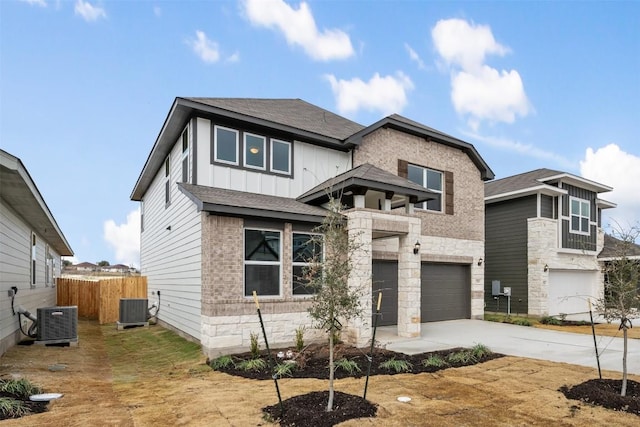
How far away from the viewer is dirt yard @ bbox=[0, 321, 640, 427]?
5.11 metres

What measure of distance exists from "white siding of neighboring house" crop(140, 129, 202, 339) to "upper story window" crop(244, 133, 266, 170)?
6.24 feet

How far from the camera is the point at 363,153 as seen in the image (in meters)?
13.0

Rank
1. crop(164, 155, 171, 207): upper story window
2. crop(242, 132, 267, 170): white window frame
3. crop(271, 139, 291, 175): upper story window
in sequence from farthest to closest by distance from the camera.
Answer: crop(164, 155, 171, 207): upper story window, crop(271, 139, 291, 175): upper story window, crop(242, 132, 267, 170): white window frame

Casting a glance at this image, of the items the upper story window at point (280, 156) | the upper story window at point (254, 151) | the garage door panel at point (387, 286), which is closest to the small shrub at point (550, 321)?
the garage door panel at point (387, 286)

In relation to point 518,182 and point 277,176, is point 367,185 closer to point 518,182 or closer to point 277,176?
point 277,176

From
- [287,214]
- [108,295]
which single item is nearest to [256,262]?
[287,214]

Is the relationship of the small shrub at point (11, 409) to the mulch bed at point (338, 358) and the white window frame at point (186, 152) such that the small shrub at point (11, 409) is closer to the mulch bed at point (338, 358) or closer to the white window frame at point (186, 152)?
the mulch bed at point (338, 358)

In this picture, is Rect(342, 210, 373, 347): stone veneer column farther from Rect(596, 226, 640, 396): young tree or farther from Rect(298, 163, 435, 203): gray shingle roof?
Rect(596, 226, 640, 396): young tree

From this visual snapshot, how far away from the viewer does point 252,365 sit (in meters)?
7.70

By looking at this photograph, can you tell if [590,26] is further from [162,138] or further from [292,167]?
[162,138]

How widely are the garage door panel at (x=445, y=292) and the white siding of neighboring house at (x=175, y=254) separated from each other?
26.4 ft

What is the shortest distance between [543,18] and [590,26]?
143 centimetres

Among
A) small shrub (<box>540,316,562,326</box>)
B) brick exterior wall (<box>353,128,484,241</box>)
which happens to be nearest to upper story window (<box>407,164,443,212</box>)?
brick exterior wall (<box>353,128,484,241</box>)

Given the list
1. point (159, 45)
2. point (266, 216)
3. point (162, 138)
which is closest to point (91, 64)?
point (159, 45)
